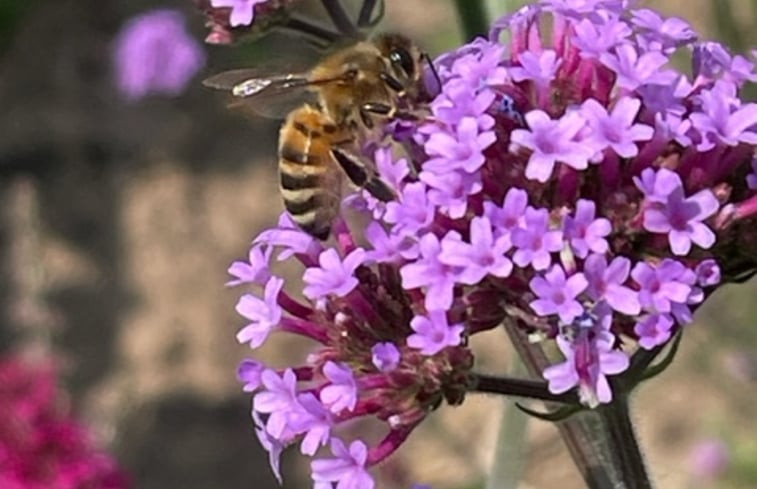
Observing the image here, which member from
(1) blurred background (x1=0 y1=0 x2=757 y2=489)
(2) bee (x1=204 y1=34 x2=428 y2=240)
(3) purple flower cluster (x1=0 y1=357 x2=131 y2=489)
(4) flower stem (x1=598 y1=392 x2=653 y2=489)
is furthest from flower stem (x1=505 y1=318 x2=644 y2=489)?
(1) blurred background (x1=0 y1=0 x2=757 y2=489)

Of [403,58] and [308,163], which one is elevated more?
[403,58]

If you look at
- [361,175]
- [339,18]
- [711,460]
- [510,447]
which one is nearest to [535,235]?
[361,175]

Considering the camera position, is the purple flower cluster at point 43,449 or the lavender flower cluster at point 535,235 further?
the purple flower cluster at point 43,449

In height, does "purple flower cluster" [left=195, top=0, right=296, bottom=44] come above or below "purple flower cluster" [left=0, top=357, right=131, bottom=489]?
above

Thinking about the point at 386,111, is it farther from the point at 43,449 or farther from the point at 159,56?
the point at 159,56

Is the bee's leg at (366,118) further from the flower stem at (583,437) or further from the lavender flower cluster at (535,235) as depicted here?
the flower stem at (583,437)

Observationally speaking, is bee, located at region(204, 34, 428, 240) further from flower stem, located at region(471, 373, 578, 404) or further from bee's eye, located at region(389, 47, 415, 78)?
flower stem, located at region(471, 373, 578, 404)

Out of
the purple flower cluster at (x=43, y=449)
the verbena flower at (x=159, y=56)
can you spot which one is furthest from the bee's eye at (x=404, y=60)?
the verbena flower at (x=159, y=56)
